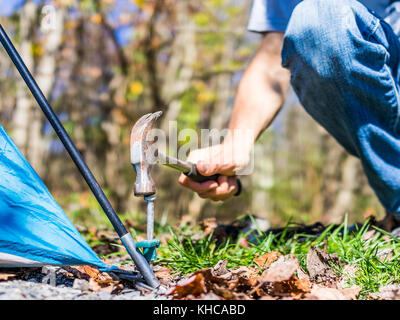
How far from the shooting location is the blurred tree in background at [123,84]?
4.47m

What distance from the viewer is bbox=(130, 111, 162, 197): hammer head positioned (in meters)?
1.24

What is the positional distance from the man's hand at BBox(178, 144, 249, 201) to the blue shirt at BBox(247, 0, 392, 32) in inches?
25.9

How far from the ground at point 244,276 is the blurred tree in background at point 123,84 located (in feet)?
9.81

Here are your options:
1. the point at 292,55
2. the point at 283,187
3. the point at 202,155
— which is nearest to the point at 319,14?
the point at 292,55

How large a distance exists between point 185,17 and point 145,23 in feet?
1.73

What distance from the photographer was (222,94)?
227 inches

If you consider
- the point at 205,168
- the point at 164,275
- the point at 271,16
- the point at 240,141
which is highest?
the point at 271,16

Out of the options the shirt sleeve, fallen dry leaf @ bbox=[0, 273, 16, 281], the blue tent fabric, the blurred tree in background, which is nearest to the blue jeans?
the shirt sleeve

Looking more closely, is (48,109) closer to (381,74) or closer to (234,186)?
(234,186)

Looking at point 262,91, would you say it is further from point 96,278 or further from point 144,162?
point 96,278

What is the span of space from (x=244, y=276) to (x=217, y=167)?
58 centimetres

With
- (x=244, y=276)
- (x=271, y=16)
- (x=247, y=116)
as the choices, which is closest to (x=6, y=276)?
(x=244, y=276)

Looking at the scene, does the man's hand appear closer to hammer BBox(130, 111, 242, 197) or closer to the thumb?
the thumb

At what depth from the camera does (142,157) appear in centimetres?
126
